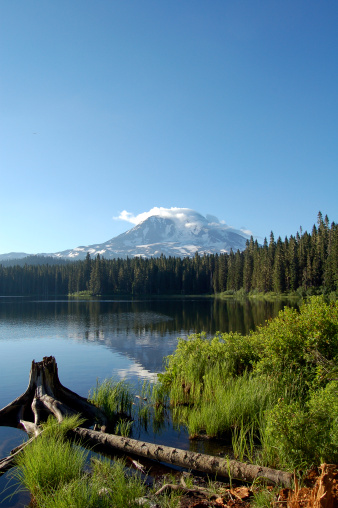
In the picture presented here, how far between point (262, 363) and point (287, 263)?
107593 millimetres

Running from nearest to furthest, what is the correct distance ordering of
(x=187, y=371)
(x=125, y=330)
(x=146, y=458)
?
(x=146, y=458) < (x=187, y=371) < (x=125, y=330)

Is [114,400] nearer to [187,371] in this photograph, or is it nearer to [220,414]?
[187,371]

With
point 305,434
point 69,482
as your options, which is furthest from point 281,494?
point 69,482

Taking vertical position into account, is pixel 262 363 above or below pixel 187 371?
above

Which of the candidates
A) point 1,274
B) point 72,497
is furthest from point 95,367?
point 1,274

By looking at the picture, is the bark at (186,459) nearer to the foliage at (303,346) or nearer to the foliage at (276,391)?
the foliage at (276,391)

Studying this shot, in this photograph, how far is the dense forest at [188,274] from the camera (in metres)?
114

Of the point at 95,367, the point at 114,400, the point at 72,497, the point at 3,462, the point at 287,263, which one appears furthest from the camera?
the point at 287,263

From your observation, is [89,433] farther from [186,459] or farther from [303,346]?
[303,346]

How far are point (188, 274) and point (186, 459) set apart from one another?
167m

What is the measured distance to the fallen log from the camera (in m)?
7.98

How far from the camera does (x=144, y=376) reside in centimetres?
2088

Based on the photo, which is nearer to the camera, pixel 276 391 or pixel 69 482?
pixel 69 482

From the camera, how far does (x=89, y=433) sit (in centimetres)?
1059
